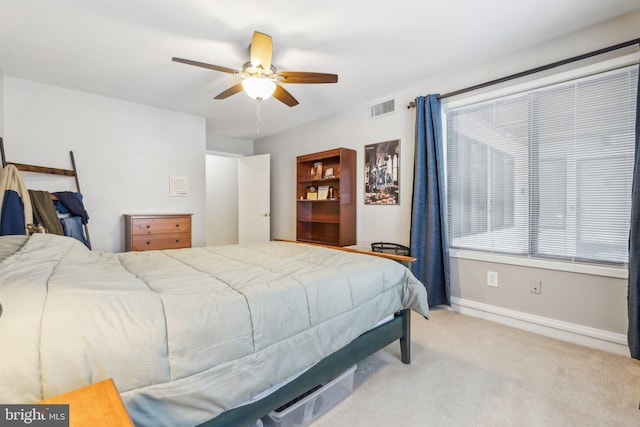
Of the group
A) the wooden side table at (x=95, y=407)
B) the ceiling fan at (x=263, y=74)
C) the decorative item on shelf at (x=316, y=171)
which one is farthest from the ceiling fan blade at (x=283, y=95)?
the wooden side table at (x=95, y=407)

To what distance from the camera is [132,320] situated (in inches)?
35.9

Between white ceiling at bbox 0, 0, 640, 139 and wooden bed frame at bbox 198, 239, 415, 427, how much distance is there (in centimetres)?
179

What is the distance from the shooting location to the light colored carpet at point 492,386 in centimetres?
149

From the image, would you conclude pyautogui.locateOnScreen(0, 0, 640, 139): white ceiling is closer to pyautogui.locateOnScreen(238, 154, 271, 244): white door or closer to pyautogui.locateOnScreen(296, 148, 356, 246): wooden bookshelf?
pyautogui.locateOnScreen(296, 148, 356, 246): wooden bookshelf

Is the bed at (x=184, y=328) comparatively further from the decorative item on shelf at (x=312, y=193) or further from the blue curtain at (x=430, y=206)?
the decorative item on shelf at (x=312, y=193)

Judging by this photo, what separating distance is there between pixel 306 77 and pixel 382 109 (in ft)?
4.97

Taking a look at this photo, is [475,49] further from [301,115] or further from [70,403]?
[70,403]

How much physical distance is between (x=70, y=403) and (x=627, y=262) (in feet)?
10.3

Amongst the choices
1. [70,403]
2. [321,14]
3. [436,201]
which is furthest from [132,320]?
[436,201]

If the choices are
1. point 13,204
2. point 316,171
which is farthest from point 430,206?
point 13,204

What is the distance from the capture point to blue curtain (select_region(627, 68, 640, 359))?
1933mm

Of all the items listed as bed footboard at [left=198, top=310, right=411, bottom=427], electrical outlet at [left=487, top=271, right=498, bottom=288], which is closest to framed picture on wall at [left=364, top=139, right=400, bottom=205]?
electrical outlet at [left=487, top=271, right=498, bottom=288]

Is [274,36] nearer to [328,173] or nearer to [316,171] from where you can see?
[328,173]

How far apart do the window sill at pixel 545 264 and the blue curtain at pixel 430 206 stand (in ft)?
0.67
